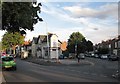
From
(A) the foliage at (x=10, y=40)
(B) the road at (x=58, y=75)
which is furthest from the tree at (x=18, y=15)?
(A) the foliage at (x=10, y=40)

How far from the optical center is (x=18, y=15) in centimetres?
2155

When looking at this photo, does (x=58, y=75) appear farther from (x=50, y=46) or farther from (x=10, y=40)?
(x=10, y=40)

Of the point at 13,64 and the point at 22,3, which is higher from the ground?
the point at 22,3

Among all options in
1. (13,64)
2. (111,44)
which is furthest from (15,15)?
(111,44)

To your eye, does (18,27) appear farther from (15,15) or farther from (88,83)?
(88,83)

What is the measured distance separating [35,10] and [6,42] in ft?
331

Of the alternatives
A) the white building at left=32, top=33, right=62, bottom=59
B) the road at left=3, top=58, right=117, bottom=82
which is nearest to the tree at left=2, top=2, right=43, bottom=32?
the road at left=3, top=58, right=117, bottom=82

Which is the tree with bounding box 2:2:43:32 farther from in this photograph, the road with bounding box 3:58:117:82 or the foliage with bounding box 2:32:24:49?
the foliage with bounding box 2:32:24:49

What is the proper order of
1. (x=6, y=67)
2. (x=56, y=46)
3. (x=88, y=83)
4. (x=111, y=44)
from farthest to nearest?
(x=111, y=44) < (x=56, y=46) < (x=6, y=67) < (x=88, y=83)

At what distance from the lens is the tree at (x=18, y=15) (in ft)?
68.7

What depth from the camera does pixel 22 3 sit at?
21.1 metres

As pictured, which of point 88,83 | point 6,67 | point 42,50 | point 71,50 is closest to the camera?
point 88,83

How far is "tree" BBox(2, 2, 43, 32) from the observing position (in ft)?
68.7

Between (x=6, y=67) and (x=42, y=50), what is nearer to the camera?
(x=6, y=67)
